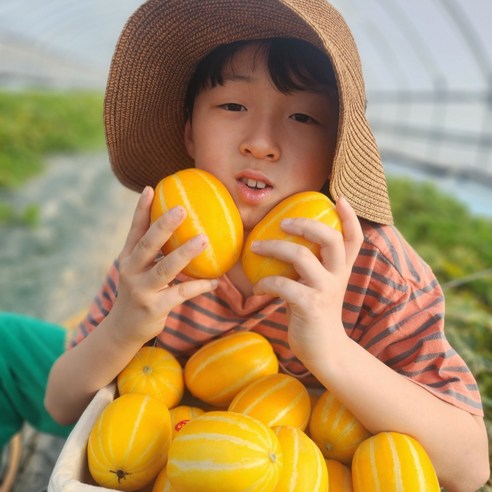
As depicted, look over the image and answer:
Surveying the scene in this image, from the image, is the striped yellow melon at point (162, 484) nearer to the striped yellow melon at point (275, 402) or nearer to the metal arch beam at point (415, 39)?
the striped yellow melon at point (275, 402)

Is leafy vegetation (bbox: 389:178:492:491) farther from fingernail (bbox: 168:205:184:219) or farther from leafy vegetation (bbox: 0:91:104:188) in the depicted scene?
leafy vegetation (bbox: 0:91:104:188)

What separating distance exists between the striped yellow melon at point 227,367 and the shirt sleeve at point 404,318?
28 centimetres

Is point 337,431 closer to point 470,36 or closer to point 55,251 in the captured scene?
point 55,251

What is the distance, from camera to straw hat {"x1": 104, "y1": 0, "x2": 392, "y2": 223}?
4.36ft

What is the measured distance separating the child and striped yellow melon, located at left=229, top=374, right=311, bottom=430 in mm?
116

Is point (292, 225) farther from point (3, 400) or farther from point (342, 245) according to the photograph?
point (3, 400)

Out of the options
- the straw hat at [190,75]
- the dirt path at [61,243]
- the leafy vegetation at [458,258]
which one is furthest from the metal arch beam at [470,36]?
the straw hat at [190,75]

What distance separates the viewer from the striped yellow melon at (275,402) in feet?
4.29

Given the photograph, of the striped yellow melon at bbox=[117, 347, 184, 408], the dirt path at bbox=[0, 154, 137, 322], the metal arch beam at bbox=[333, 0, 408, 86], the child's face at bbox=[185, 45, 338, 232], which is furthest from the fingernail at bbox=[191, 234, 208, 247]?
the metal arch beam at bbox=[333, 0, 408, 86]

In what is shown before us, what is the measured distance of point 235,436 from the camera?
3.55ft

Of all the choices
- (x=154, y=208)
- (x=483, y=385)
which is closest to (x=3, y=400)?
(x=154, y=208)

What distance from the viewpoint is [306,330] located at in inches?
47.8

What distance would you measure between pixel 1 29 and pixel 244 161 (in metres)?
22.6

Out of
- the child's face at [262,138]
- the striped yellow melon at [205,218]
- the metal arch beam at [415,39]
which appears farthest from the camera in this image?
the metal arch beam at [415,39]
